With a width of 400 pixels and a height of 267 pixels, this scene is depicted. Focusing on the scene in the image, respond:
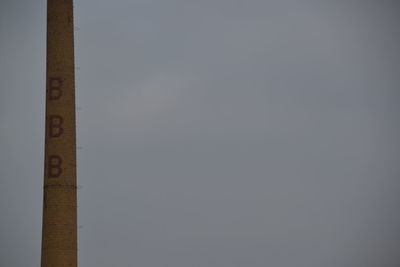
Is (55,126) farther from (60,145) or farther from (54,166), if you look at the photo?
(54,166)

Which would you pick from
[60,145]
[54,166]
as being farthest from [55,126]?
[54,166]

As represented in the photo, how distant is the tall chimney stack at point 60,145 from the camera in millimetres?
37281

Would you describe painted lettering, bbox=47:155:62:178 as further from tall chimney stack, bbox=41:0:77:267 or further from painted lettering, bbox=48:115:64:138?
painted lettering, bbox=48:115:64:138

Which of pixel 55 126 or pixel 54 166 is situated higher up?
pixel 55 126

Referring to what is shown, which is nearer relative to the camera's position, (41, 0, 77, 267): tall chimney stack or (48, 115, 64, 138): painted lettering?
(41, 0, 77, 267): tall chimney stack

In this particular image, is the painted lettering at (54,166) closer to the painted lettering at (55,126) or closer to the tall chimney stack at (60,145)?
the tall chimney stack at (60,145)

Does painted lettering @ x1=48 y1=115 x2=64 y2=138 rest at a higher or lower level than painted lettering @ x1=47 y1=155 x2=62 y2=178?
higher

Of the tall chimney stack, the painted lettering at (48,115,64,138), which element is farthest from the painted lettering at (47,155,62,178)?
the painted lettering at (48,115,64,138)

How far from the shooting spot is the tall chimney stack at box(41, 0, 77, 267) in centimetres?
3728

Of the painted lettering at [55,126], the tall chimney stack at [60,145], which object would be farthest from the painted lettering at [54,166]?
the painted lettering at [55,126]

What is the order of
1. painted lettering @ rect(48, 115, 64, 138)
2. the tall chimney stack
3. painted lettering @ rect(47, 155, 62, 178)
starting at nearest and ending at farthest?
the tall chimney stack
painted lettering @ rect(47, 155, 62, 178)
painted lettering @ rect(48, 115, 64, 138)

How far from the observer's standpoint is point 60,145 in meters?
38.3

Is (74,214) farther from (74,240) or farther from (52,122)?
(52,122)

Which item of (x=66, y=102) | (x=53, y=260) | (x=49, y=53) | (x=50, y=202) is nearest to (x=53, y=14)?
(x=49, y=53)
